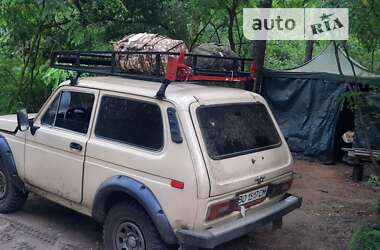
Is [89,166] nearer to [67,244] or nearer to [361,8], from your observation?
[67,244]

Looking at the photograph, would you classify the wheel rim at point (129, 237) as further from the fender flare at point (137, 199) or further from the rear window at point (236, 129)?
the rear window at point (236, 129)

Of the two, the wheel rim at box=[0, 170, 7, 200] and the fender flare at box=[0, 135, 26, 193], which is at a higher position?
the fender flare at box=[0, 135, 26, 193]

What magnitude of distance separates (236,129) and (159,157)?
2.61 feet

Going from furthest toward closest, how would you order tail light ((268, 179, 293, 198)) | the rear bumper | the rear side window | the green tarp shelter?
1. the green tarp shelter
2. tail light ((268, 179, 293, 198))
3. the rear side window
4. the rear bumper

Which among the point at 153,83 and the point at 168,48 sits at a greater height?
the point at 168,48

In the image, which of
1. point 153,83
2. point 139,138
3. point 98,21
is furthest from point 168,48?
point 98,21

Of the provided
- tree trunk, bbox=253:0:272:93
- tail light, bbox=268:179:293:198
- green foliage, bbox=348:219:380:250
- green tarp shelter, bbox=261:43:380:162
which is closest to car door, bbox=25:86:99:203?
tail light, bbox=268:179:293:198

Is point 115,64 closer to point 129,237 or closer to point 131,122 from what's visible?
point 131,122

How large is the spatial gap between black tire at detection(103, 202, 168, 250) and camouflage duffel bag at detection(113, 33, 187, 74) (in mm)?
1329

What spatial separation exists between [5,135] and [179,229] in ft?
9.00

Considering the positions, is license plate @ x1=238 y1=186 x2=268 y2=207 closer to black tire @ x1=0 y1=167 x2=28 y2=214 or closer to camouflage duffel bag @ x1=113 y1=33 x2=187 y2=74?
camouflage duffel bag @ x1=113 y1=33 x2=187 y2=74

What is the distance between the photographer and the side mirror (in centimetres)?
492

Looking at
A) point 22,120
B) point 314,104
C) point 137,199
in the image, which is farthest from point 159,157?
point 314,104

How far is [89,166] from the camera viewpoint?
4.34m
